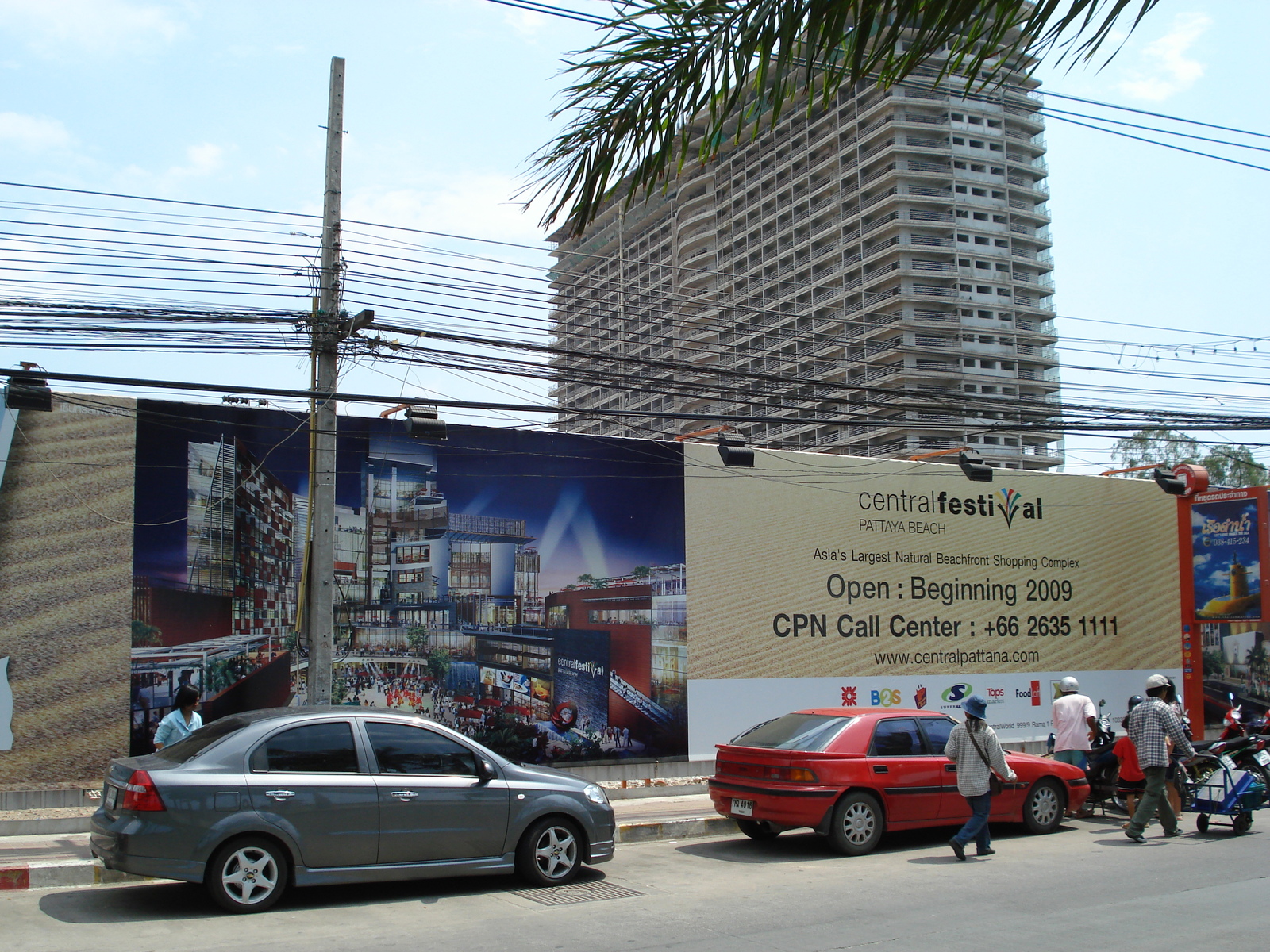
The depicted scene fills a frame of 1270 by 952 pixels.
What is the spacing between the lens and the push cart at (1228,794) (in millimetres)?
11844

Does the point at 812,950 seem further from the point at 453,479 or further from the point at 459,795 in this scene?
the point at 453,479

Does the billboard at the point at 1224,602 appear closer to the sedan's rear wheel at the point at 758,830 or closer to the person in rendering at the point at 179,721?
the sedan's rear wheel at the point at 758,830

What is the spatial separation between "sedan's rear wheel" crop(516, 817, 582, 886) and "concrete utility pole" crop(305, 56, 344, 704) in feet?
11.1

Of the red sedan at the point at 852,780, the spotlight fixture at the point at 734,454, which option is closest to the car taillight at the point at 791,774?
the red sedan at the point at 852,780

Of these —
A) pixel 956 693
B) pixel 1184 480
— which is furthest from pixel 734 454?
pixel 1184 480

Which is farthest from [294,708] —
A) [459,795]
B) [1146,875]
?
[1146,875]

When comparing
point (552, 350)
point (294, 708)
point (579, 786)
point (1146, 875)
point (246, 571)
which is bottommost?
point (1146, 875)

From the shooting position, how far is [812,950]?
23.4 feet

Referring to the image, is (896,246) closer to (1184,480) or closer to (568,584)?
(1184,480)

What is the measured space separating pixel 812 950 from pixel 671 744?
30.9 ft

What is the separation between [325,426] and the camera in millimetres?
12070

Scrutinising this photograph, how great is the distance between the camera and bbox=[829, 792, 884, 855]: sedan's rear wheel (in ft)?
35.1

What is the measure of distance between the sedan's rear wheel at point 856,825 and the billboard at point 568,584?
18.8ft

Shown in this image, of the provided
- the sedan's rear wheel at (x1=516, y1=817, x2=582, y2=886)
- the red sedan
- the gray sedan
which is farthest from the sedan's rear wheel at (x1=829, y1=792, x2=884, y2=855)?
the sedan's rear wheel at (x1=516, y1=817, x2=582, y2=886)
